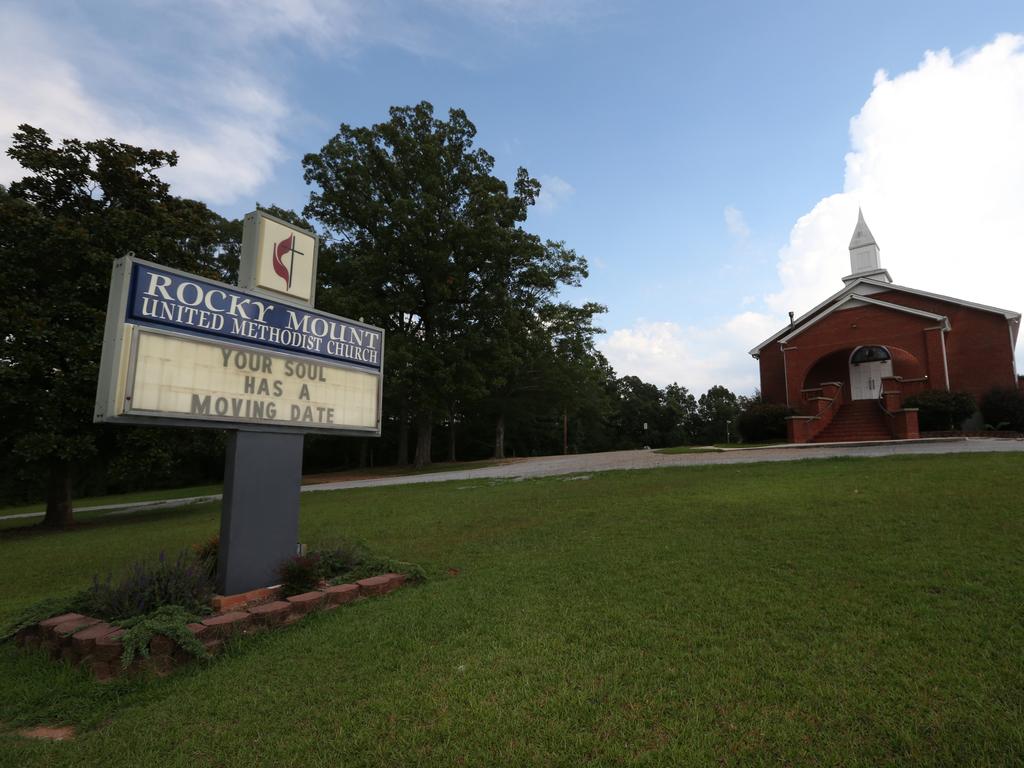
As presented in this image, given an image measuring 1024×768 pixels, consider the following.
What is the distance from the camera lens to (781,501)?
8.48 metres

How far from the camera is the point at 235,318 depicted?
5863 millimetres

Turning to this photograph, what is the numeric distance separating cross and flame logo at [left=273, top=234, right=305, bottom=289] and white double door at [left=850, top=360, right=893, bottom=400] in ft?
80.6

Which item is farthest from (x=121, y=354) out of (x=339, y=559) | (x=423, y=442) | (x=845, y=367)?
(x=845, y=367)

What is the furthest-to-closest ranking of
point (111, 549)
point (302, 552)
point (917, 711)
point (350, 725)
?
point (111, 549) → point (302, 552) → point (350, 725) → point (917, 711)

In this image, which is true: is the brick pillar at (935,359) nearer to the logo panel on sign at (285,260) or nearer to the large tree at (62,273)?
the logo panel on sign at (285,260)

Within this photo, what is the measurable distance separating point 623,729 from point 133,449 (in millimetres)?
16085

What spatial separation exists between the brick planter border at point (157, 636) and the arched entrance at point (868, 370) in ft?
81.8

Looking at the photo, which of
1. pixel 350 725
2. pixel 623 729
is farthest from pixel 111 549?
pixel 623 729

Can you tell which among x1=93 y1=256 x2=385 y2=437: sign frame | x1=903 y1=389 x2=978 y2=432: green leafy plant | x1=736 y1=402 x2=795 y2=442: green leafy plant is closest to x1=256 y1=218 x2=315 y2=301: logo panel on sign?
x1=93 y1=256 x2=385 y2=437: sign frame

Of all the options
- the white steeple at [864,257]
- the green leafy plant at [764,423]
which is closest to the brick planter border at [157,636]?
the green leafy plant at [764,423]

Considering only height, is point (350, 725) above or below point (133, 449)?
below

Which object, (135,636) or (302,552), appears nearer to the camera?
(135,636)

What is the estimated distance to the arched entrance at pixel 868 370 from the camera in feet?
77.2

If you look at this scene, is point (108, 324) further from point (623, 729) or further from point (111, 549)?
point (111, 549)
